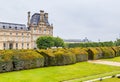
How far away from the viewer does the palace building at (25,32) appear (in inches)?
3322

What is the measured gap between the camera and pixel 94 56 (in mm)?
40594

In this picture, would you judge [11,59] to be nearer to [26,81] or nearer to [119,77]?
[26,81]

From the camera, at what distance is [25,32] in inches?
3511

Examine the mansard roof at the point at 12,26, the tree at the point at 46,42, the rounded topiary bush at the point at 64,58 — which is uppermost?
the mansard roof at the point at 12,26

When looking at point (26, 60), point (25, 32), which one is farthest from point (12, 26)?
point (26, 60)

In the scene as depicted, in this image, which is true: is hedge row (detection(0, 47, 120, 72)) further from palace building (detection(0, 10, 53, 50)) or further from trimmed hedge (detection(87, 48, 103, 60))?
palace building (detection(0, 10, 53, 50))

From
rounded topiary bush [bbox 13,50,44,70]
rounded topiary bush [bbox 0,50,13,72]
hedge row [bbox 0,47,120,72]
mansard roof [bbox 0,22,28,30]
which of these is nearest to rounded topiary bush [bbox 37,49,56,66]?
hedge row [bbox 0,47,120,72]

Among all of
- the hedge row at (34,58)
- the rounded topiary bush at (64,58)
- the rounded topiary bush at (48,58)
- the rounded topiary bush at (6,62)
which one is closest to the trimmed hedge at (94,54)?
the hedge row at (34,58)

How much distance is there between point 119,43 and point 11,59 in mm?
82513

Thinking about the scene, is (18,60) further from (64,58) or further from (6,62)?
(64,58)

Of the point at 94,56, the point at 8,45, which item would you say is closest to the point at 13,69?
the point at 94,56

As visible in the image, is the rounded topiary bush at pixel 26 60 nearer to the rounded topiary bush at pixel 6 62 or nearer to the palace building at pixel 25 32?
the rounded topiary bush at pixel 6 62

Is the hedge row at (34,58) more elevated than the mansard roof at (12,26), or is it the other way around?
the mansard roof at (12,26)

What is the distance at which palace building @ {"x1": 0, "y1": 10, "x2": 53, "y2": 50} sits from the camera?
8438cm
